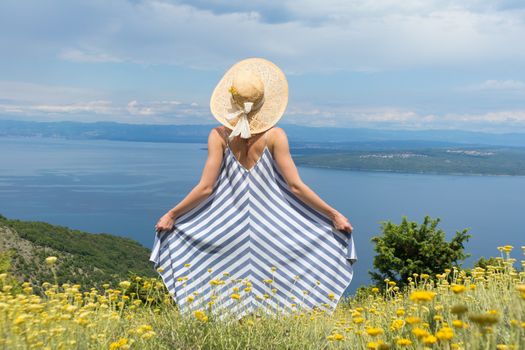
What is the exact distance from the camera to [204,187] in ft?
19.2

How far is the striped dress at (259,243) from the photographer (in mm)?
5820

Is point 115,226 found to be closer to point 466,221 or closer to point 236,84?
point 466,221

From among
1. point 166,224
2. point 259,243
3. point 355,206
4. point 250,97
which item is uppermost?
point 250,97

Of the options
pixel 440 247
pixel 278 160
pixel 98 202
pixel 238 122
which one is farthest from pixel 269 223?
pixel 98 202

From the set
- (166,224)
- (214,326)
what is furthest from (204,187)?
(214,326)

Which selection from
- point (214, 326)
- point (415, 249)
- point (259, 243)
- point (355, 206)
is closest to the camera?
point (214, 326)

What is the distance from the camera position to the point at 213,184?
5.91m

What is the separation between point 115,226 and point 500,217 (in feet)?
375

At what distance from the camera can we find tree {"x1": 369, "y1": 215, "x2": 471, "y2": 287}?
11.9 m

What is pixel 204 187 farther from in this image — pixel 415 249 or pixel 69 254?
pixel 69 254

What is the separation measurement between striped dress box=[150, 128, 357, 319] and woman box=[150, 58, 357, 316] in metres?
0.01

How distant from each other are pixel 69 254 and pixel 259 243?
210 ft

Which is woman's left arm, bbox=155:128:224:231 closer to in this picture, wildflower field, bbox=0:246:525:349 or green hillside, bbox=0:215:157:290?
wildflower field, bbox=0:246:525:349

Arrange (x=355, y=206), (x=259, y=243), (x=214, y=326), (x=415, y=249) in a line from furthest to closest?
(x=355, y=206), (x=415, y=249), (x=259, y=243), (x=214, y=326)
